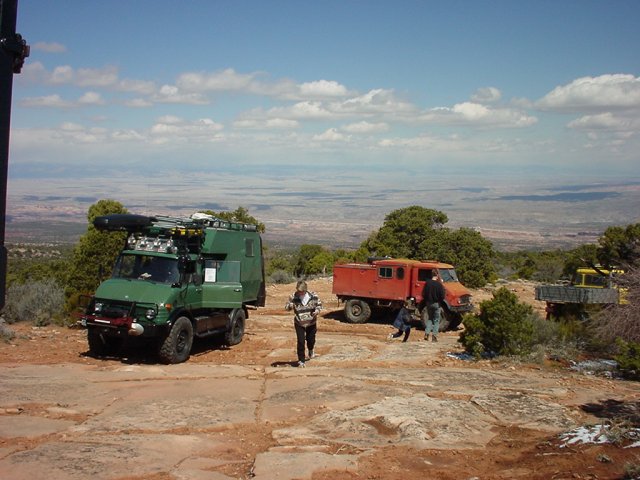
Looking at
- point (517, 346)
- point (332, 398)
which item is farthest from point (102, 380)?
point (517, 346)

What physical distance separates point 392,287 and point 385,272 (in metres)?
0.48

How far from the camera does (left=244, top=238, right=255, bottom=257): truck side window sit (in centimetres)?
1585

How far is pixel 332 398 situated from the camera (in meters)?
9.25

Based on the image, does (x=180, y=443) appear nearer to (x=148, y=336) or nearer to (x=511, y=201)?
(x=148, y=336)

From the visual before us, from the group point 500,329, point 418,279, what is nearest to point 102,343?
point 500,329

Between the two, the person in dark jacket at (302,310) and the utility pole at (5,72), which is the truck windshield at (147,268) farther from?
the utility pole at (5,72)

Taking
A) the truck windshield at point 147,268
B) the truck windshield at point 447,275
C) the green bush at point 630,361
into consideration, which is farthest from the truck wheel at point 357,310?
the green bush at point 630,361

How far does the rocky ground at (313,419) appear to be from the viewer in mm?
6406

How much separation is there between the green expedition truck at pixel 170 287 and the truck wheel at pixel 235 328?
0.02 metres

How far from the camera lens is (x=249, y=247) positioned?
16062 millimetres

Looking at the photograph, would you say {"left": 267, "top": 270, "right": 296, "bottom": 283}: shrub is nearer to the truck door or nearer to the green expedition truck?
the truck door

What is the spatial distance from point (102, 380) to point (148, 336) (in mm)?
1857

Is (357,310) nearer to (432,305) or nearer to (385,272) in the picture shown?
(385,272)

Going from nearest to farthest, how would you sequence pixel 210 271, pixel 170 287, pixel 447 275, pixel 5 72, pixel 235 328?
pixel 5 72 < pixel 170 287 < pixel 210 271 < pixel 235 328 < pixel 447 275
